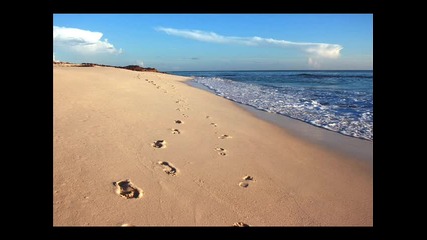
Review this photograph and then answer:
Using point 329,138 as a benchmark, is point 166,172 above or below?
below

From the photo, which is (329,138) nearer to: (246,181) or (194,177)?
(246,181)

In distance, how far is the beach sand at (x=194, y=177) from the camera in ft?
7.67

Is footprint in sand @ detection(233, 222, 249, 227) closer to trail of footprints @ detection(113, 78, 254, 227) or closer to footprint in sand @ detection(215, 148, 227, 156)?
trail of footprints @ detection(113, 78, 254, 227)

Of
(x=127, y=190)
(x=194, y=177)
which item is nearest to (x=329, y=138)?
(x=194, y=177)

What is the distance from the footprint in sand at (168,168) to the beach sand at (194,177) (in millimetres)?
13

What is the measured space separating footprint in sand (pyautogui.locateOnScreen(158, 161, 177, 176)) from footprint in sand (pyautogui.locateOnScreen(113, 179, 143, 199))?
50cm

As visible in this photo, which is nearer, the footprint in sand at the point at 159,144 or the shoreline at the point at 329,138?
the footprint in sand at the point at 159,144

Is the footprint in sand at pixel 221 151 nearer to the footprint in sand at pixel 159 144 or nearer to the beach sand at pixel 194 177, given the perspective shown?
the beach sand at pixel 194 177

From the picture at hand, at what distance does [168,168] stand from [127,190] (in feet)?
2.28

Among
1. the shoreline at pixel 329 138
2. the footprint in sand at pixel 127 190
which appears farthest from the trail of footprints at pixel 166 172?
the shoreline at pixel 329 138

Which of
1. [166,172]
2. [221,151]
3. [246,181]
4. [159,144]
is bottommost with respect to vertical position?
[246,181]

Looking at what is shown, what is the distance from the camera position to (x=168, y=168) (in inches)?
128

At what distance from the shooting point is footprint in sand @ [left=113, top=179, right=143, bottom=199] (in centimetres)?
255
